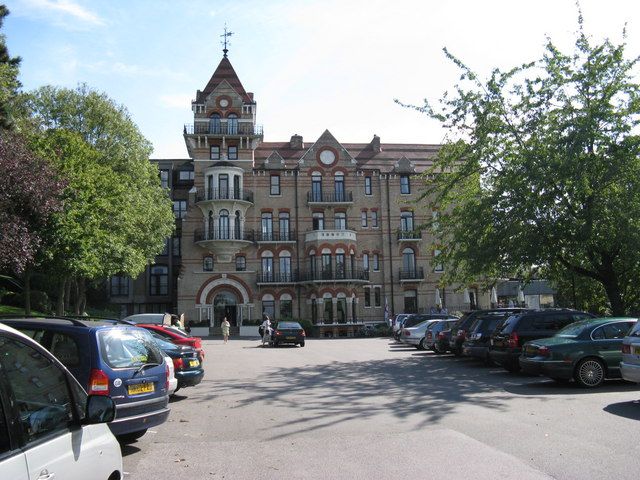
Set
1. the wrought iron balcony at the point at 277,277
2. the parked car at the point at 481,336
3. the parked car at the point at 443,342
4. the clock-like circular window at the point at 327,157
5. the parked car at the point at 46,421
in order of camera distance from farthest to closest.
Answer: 1. the clock-like circular window at the point at 327,157
2. the wrought iron balcony at the point at 277,277
3. the parked car at the point at 443,342
4. the parked car at the point at 481,336
5. the parked car at the point at 46,421

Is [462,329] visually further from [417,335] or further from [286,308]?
[286,308]

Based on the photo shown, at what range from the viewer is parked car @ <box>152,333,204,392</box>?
464 inches

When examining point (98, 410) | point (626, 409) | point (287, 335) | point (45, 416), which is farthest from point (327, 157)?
point (45, 416)

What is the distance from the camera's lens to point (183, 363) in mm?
11922

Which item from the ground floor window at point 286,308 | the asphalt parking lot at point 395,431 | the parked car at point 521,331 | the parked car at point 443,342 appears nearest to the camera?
the asphalt parking lot at point 395,431

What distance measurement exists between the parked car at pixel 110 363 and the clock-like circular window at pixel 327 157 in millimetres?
44297

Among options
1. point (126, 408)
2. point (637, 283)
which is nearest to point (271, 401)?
point (126, 408)

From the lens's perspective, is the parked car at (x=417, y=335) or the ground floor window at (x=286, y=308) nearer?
the parked car at (x=417, y=335)

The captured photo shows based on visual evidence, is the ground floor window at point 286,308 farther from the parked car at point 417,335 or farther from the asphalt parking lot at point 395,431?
the asphalt parking lot at point 395,431

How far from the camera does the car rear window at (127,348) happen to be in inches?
286

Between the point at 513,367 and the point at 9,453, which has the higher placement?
the point at 9,453

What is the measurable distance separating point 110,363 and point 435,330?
59.5 ft

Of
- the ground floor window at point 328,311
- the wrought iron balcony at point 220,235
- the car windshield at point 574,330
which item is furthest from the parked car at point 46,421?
the wrought iron balcony at point 220,235

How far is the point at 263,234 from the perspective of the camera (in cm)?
4969
